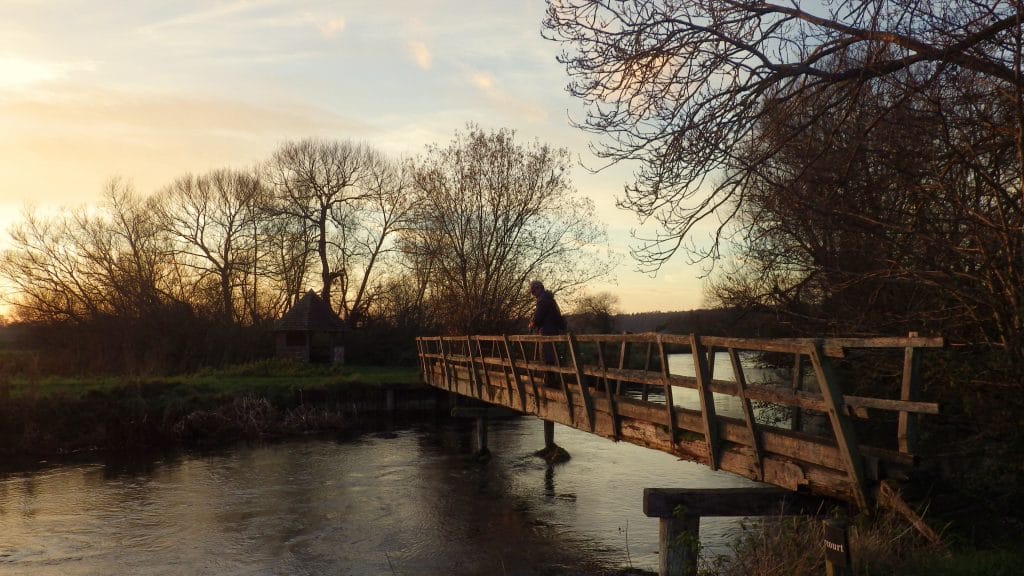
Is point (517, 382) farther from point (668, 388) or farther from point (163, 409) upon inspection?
point (163, 409)

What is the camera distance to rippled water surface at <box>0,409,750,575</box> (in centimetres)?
1130

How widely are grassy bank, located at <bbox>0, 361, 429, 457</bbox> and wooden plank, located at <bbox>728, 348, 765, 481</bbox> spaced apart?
17.7 m

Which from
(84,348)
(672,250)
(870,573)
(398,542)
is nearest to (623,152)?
(672,250)

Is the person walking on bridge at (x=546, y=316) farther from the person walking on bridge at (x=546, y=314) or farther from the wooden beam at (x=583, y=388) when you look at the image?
the wooden beam at (x=583, y=388)

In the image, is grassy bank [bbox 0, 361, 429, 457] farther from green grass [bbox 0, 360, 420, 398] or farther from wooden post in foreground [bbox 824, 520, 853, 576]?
wooden post in foreground [bbox 824, 520, 853, 576]

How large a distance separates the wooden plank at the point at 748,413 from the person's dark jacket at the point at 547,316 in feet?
23.0

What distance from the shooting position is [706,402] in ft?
28.4

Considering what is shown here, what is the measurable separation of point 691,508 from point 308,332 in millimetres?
30589

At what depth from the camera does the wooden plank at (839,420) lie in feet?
21.8

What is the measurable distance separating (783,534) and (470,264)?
2416 centimetres

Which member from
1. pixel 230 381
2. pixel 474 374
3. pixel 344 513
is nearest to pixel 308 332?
pixel 230 381

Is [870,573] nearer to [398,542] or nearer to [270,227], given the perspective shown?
[398,542]

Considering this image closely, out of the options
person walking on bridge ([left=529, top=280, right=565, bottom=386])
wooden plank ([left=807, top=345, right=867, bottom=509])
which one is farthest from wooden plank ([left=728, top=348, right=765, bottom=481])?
person walking on bridge ([left=529, top=280, right=565, bottom=386])

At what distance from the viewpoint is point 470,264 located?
102 ft
